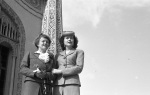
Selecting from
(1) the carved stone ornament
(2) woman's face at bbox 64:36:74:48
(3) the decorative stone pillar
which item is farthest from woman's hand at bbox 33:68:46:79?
(1) the carved stone ornament

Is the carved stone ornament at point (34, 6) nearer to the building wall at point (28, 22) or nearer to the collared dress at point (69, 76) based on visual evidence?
the building wall at point (28, 22)

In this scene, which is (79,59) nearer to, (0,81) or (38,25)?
(0,81)

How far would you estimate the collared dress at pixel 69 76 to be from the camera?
116 inches

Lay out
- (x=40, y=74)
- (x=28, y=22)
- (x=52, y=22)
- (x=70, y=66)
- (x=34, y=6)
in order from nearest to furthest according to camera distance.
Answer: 1. (x=40, y=74)
2. (x=70, y=66)
3. (x=52, y=22)
4. (x=28, y=22)
5. (x=34, y=6)

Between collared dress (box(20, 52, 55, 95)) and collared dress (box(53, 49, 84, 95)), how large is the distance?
0.34 ft

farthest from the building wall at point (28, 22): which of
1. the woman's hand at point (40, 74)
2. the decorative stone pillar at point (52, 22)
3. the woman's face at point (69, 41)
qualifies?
the woman's hand at point (40, 74)

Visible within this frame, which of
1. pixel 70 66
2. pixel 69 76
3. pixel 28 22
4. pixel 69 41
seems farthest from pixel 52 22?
pixel 69 76

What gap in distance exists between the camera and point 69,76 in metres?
2.99

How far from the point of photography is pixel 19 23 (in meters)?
8.57

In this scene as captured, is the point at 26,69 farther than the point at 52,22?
No

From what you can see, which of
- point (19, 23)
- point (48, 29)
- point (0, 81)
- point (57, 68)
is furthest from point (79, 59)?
point (19, 23)

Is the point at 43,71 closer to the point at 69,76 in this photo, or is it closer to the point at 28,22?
the point at 69,76

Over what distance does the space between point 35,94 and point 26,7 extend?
6.47 m

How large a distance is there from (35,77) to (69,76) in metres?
0.38
